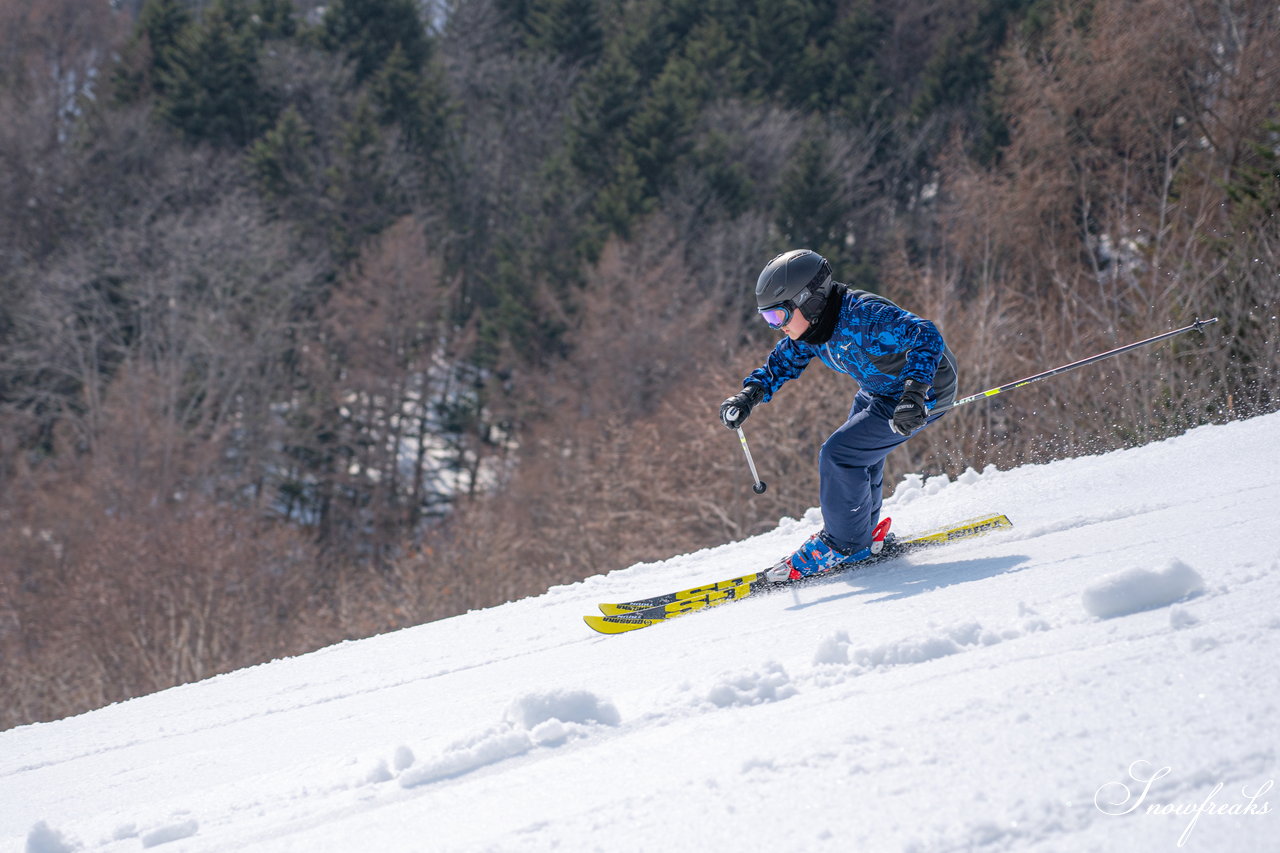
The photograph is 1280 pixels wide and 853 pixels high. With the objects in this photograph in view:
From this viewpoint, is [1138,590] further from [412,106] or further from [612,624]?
[412,106]

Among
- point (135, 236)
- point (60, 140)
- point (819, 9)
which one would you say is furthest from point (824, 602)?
point (60, 140)

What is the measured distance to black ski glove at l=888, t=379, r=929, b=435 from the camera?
154 inches

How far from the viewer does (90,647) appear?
20.1 meters

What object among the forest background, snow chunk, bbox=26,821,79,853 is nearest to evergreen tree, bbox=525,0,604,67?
the forest background

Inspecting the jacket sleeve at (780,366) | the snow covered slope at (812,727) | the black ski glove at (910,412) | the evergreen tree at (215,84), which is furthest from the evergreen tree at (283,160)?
the black ski glove at (910,412)

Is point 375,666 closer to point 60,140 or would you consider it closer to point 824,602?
point 824,602

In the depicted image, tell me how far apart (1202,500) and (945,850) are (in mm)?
2970

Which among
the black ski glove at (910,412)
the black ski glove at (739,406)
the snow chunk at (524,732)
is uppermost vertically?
the black ski glove at (910,412)

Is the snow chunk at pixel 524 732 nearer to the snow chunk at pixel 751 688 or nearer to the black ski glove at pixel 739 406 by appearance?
the snow chunk at pixel 751 688

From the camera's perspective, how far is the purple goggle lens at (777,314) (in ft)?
14.1

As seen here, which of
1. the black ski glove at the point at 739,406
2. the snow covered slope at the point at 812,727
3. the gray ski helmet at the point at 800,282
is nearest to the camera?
the snow covered slope at the point at 812,727

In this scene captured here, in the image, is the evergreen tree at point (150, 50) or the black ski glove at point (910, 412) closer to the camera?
the black ski glove at point (910, 412)

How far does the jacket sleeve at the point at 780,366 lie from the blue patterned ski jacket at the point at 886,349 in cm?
23

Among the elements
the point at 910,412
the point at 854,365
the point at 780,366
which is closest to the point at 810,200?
the point at 780,366
